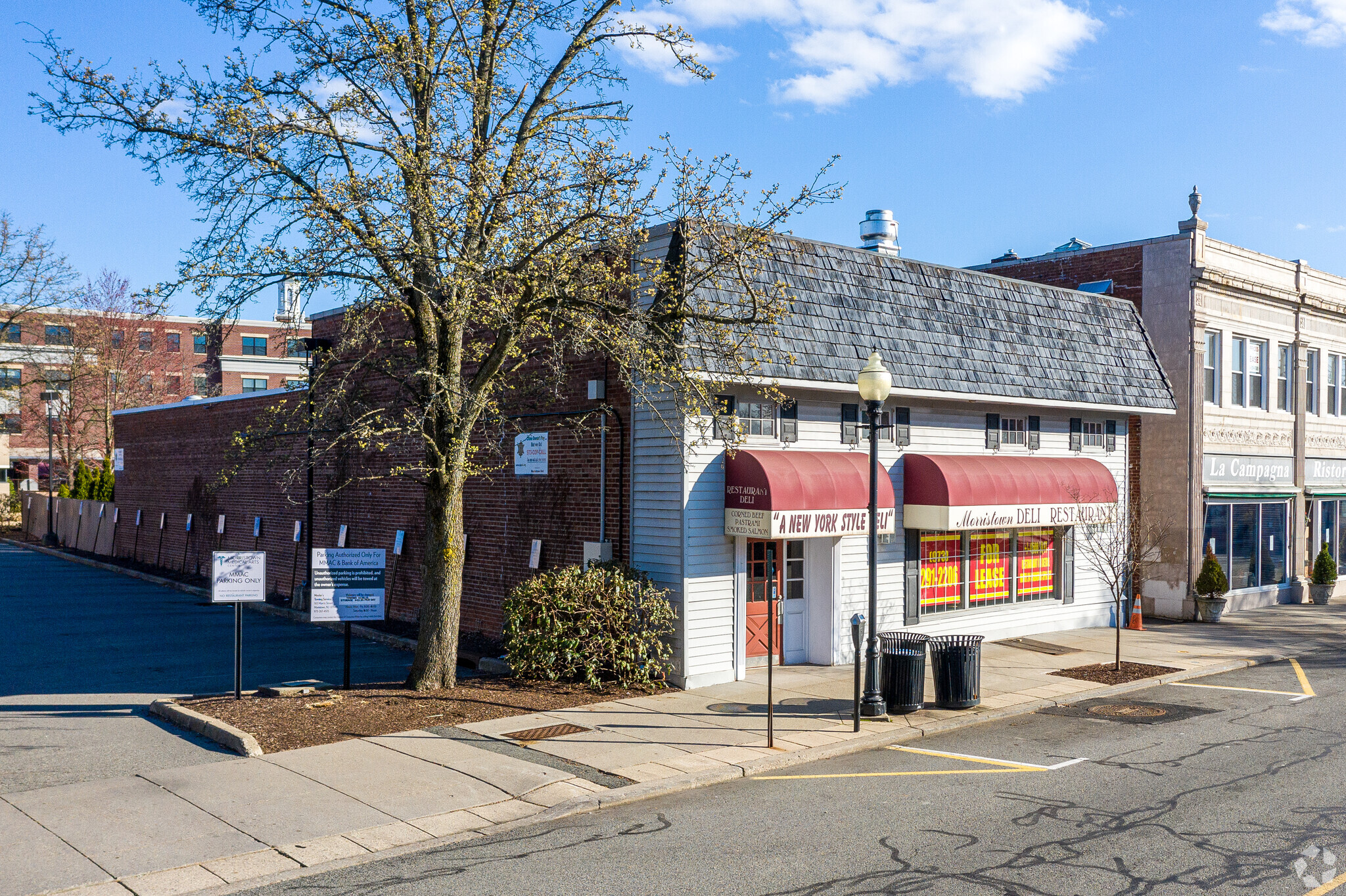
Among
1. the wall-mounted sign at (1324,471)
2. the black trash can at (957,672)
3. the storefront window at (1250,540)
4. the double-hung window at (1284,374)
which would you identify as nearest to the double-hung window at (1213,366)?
the storefront window at (1250,540)

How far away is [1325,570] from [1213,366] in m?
7.01

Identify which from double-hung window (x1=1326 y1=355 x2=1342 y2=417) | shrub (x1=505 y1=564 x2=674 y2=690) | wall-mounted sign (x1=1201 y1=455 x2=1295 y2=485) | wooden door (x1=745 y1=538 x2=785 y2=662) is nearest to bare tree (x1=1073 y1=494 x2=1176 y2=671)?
wall-mounted sign (x1=1201 y1=455 x2=1295 y2=485)

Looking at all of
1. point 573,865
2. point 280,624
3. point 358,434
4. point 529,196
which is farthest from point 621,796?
point 280,624

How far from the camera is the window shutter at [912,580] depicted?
18.1 m

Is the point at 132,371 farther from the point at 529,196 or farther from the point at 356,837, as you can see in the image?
the point at 356,837

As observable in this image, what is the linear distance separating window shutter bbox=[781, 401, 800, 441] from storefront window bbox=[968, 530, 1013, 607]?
524 centimetres

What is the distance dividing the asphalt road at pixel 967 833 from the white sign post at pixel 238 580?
6.20 metres

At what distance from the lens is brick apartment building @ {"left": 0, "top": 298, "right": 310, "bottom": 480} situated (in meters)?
48.7

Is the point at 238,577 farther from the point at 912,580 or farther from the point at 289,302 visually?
the point at 912,580

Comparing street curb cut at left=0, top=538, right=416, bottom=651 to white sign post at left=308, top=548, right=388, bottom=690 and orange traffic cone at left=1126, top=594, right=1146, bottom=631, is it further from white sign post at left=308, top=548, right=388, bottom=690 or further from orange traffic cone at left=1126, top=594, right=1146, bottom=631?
orange traffic cone at left=1126, top=594, right=1146, bottom=631

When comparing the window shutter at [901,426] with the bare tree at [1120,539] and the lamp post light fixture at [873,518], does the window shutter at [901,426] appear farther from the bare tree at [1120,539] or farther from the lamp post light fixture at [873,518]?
the lamp post light fixture at [873,518]

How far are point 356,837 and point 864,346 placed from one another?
11154 millimetres

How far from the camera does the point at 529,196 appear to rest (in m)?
12.9

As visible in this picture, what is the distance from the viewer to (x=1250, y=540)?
2650cm
